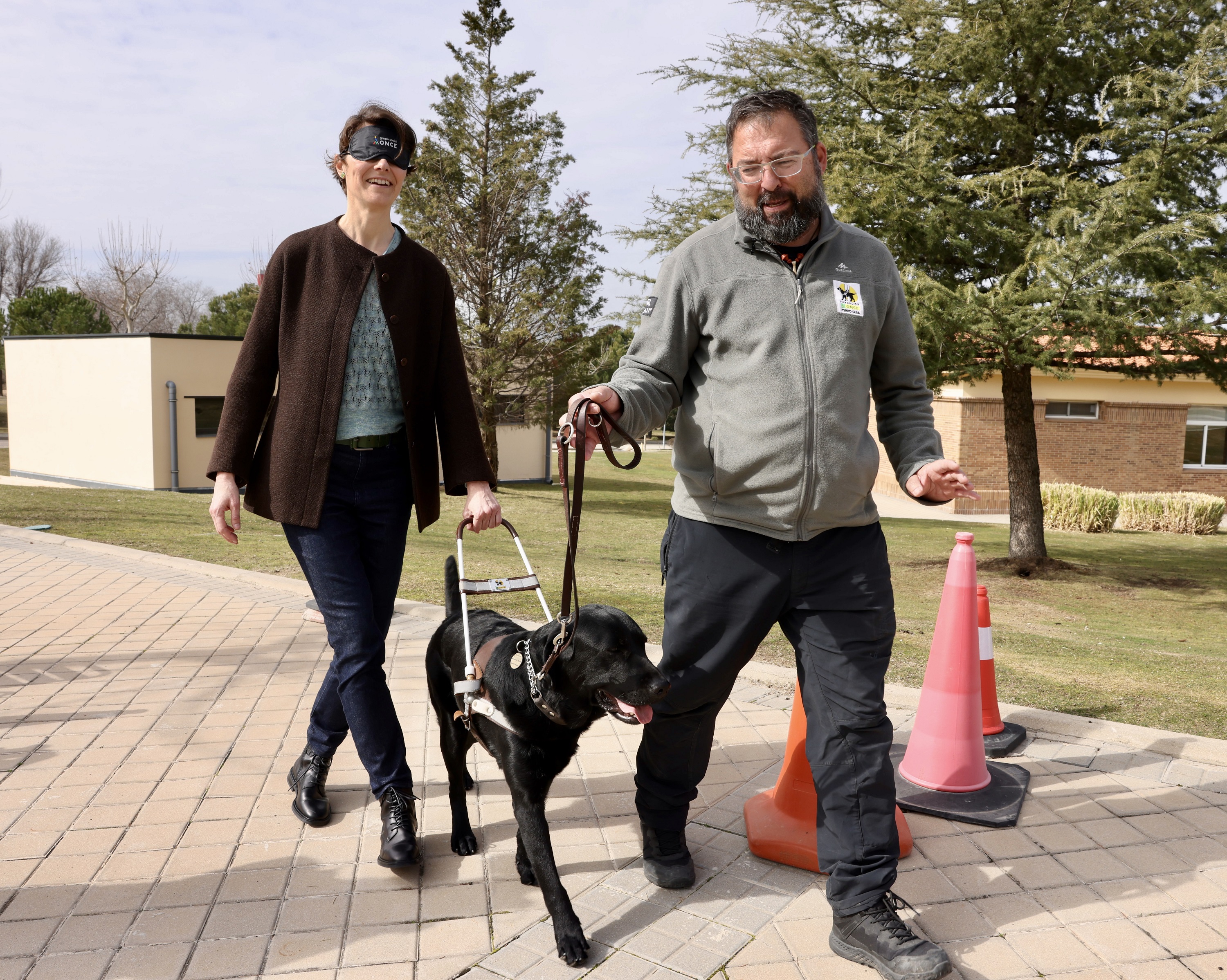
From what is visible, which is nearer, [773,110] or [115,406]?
[773,110]

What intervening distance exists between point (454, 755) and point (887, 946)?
1.43 m

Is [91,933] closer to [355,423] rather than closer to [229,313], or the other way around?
[355,423]

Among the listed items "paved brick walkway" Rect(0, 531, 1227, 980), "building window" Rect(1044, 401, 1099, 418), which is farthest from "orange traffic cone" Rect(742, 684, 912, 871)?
"building window" Rect(1044, 401, 1099, 418)

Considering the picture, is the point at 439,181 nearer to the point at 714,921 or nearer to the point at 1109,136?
the point at 1109,136

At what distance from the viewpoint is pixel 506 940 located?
8.46 ft

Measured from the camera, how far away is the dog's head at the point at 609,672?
248 centimetres

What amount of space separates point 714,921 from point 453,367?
1973 millimetres

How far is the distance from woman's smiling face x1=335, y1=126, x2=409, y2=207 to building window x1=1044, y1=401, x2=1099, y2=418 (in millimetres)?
24131

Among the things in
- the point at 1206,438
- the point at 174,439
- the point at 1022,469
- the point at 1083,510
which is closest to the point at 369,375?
the point at 1022,469

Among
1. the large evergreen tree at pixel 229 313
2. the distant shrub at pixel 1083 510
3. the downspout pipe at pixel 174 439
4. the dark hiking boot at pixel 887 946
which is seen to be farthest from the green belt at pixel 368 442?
the large evergreen tree at pixel 229 313

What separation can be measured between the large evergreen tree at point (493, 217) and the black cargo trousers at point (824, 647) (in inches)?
738

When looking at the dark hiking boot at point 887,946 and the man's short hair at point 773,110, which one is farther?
the man's short hair at point 773,110

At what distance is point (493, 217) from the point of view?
71.4 feet

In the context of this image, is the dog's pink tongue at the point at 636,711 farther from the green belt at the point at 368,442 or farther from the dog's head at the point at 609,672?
the green belt at the point at 368,442
